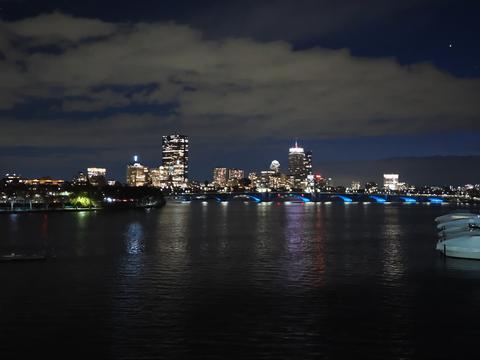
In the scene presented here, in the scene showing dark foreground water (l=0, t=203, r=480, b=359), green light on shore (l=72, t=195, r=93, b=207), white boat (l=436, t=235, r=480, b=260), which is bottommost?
dark foreground water (l=0, t=203, r=480, b=359)

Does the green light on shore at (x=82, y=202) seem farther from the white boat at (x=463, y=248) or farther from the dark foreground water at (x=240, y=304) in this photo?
the white boat at (x=463, y=248)

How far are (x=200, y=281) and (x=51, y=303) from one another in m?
11.3

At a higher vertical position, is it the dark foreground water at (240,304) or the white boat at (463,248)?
the white boat at (463,248)

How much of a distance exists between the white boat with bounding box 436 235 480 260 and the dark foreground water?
1.23m

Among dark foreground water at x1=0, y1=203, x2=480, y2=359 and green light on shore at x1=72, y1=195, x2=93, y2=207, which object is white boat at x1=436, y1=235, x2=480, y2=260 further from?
green light on shore at x1=72, y1=195, x2=93, y2=207

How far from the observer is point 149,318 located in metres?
30.2

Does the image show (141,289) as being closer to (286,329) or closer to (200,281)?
(200,281)

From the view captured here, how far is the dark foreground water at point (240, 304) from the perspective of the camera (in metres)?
25.3

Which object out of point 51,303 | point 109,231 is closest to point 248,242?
point 109,231

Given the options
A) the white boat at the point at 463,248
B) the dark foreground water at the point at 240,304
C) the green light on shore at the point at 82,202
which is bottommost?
the dark foreground water at the point at 240,304

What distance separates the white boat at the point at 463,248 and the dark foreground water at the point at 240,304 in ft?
4.05

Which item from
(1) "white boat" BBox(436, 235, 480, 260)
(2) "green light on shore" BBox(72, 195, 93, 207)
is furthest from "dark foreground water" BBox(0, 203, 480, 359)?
(2) "green light on shore" BBox(72, 195, 93, 207)

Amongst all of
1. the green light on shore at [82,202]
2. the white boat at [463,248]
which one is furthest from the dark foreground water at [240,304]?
the green light on shore at [82,202]

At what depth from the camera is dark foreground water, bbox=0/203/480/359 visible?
25344 mm
